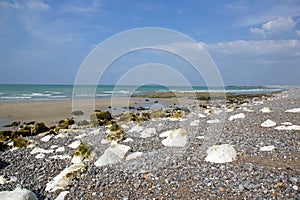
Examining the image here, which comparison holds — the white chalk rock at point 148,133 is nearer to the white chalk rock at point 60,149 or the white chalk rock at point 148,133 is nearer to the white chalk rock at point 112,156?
the white chalk rock at point 112,156

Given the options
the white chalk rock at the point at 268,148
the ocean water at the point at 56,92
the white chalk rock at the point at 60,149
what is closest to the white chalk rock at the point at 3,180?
the white chalk rock at the point at 60,149

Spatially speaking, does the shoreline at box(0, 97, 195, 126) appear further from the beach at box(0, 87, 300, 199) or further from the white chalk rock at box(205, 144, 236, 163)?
the white chalk rock at box(205, 144, 236, 163)

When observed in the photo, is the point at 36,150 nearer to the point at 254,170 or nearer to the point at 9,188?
the point at 9,188

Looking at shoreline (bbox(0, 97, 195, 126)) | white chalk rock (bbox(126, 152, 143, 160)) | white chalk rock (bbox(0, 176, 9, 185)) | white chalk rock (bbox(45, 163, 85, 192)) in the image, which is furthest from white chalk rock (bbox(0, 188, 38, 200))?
shoreline (bbox(0, 97, 195, 126))

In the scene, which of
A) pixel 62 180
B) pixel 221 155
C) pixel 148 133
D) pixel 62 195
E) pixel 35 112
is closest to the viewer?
pixel 62 195

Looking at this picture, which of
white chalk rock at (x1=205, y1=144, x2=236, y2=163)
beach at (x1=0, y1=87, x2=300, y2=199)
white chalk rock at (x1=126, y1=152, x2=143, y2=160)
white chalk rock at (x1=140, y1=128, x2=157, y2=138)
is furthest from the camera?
white chalk rock at (x1=140, y1=128, x2=157, y2=138)

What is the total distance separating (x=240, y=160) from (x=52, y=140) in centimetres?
859

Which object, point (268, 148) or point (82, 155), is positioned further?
point (82, 155)

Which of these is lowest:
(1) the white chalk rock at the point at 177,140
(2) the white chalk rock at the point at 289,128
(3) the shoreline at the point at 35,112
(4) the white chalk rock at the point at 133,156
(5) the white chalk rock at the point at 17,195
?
(3) the shoreline at the point at 35,112

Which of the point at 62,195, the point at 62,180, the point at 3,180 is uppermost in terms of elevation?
the point at 62,180

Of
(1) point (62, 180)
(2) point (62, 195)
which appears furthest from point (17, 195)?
(1) point (62, 180)

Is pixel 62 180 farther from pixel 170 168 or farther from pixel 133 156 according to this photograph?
pixel 170 168

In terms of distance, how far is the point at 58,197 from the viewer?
568 centimetres

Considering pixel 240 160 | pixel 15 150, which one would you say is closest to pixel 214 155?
pixel 240 160
